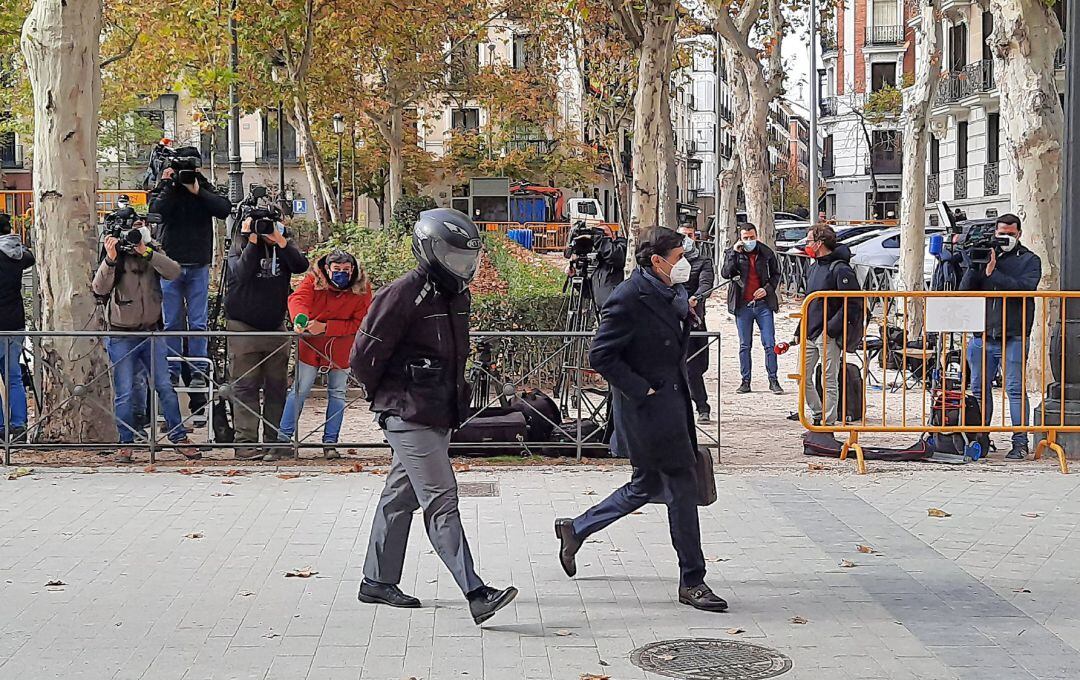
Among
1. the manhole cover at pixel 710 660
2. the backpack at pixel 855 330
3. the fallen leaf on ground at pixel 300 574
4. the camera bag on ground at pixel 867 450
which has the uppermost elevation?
the backpack at pixel 855 330

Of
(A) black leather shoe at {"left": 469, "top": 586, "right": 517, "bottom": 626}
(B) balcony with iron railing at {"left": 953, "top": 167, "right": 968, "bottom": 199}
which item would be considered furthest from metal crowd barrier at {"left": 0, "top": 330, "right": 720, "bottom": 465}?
(B) balcony with iron railing at {"left": 953, "top": 167, "right": 968, "bottom": 199}

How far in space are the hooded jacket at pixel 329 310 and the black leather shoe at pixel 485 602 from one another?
14.5ft

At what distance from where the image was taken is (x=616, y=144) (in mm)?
43844

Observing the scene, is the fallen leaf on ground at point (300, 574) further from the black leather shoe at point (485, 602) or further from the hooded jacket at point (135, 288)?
the hooded jacket at point (135, 288)

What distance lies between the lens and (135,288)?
10.9 m

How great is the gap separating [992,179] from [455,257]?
44.3 m

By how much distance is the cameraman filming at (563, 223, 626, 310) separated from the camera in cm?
1232

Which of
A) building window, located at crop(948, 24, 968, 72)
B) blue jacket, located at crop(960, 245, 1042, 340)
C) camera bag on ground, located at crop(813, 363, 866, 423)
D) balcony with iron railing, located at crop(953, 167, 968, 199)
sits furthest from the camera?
building window, located at crop(948, 24, 968, 72)

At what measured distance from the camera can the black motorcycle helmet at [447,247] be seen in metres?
6.52

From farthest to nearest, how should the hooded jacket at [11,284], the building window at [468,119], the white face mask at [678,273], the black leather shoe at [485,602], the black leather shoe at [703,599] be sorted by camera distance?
the building window at [468,119] < the hooded jacket at [11,284] < the white face mask at [678,273] < the black leather shoe at [703,599] < the black leather shoe at [485,602]

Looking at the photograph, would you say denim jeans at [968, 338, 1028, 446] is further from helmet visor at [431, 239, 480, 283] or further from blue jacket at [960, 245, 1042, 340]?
helmet visor at [431, 239, 480, 283]

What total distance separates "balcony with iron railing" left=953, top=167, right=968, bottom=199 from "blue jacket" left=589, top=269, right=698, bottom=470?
45.6m

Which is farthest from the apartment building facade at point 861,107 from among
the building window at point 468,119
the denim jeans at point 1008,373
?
the denim jeans at point 1008,373

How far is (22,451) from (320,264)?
278 cm
